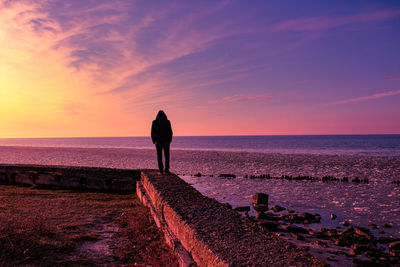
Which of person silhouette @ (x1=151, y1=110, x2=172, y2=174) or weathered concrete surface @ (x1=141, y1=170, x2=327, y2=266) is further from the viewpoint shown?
person silhouette @ (x1=151, y1=110, x2=172, y2=174)

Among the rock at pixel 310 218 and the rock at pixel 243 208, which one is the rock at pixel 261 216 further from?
the rock at pixel 310 218

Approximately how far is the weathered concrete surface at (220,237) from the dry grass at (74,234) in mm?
494

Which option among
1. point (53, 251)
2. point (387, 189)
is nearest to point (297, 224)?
point (53, 251)

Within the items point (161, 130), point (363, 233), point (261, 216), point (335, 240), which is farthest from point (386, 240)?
point (161, 130)

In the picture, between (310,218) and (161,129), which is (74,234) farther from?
(310,218)

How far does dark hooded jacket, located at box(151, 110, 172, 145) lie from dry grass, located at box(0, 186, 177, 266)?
8.23 ft

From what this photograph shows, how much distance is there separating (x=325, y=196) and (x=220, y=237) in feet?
45.5

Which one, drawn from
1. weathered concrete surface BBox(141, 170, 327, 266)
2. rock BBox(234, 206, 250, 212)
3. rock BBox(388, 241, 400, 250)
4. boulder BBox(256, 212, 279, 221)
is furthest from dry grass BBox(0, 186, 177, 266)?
rock BBox(388, 241, 400, 250)

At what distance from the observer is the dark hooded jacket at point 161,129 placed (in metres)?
10.7

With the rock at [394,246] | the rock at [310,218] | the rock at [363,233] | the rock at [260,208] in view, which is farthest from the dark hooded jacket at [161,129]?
the rock at [394,246]

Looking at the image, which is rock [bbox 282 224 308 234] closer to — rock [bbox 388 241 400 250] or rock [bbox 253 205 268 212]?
rock [bbox 388 241 400 250]

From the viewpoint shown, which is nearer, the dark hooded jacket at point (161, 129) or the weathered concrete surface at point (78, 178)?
the dark hooded jacket at point (161, 129)

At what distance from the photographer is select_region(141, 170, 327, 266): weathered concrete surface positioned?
3.65m

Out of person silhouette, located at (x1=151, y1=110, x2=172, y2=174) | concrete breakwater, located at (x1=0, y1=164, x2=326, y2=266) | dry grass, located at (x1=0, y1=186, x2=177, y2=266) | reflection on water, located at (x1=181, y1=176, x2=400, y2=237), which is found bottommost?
reflection on water, located at (x1=181, y1=176, x2=400, y2=237)
